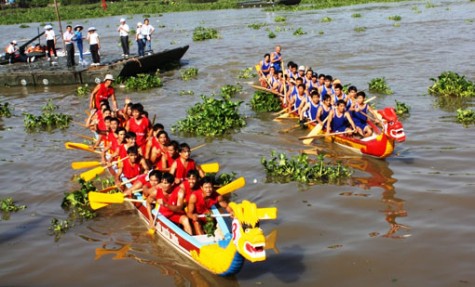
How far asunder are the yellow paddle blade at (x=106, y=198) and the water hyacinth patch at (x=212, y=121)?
580 centimetres

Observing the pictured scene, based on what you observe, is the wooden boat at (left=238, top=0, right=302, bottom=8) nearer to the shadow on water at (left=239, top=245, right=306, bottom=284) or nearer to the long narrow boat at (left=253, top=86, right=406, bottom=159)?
the long narrow boat at (left=253, top=86, right=406, bottom=159)

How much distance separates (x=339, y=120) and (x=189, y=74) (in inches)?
492

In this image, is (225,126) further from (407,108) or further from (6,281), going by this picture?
(6,281)

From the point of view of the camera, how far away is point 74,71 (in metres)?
22.6

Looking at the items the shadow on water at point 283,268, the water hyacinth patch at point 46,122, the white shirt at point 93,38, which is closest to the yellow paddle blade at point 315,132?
the shadow on water at point 283,268

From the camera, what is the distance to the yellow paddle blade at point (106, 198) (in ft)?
30.9

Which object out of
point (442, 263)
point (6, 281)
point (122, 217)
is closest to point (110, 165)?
point (122, 217)

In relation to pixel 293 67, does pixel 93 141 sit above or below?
below

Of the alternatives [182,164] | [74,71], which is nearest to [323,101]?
[182,164]

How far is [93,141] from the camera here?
47.4 feet

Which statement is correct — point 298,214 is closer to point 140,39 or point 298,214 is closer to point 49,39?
point 140,39

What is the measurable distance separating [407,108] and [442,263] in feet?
28.7

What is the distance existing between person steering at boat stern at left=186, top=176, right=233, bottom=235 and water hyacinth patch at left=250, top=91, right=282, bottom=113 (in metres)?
9.04

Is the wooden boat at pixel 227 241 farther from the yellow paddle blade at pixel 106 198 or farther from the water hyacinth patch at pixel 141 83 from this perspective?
the water hyacinth patch at pixel 141 83
